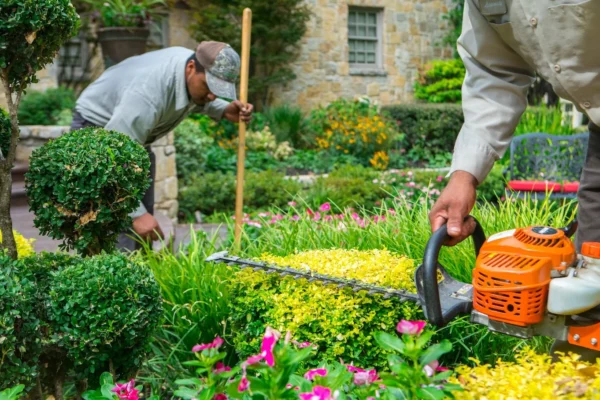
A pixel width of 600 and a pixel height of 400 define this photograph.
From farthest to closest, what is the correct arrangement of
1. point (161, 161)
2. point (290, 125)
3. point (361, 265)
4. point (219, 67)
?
point (290, 125) → point (161, 161) → point (219, 67) → point (361, 265)

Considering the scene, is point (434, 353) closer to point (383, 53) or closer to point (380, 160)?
point (380, 160)

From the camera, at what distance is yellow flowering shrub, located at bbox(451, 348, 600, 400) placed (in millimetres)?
1500

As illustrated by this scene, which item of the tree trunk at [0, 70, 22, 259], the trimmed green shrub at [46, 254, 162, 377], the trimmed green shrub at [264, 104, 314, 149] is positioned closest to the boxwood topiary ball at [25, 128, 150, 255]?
the tree trunk at [0, 70, 22, 259]

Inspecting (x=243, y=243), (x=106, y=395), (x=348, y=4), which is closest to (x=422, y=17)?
(x=348, y=4)

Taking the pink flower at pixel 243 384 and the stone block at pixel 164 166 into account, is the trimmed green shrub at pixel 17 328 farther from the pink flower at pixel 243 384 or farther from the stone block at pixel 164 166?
the stone block at pixel 164 166

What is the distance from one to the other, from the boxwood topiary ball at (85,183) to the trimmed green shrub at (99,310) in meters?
0.20

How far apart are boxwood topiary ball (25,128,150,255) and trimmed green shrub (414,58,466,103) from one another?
12.4 m

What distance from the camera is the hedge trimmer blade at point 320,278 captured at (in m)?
2.41

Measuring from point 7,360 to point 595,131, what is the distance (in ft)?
6.54

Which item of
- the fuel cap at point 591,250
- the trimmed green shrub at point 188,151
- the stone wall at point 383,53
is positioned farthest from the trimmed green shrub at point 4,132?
the stone wall at point 383,53

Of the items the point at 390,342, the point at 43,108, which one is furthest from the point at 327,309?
the point at 43,108

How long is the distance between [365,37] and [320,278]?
1282 centimetres

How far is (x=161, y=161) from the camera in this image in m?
7.28

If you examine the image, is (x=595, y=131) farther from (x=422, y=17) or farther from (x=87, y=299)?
(x=422, y=17)
